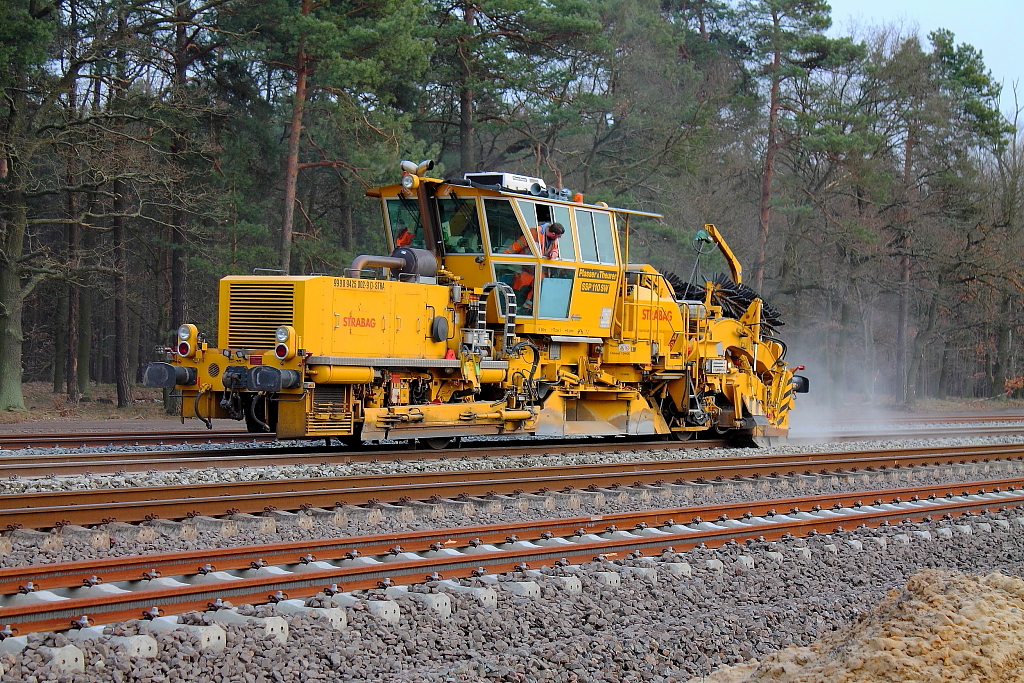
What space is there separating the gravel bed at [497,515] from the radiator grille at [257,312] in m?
1.93

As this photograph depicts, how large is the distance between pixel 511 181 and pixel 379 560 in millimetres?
8082

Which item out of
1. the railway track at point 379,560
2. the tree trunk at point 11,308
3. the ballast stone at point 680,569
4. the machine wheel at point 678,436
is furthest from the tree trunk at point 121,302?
the ballast stone at point 680,569

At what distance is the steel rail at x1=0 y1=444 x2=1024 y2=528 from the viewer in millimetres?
8078

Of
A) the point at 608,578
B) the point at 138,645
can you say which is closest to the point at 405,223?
the point at 608,578

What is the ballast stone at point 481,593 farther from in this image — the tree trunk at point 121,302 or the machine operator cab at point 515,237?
the tree trunk at point 121,302

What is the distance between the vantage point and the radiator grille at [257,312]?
11984mm

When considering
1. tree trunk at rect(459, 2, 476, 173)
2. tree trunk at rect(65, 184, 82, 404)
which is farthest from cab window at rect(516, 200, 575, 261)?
tree trunk at rect(65, 184, 82, 404)

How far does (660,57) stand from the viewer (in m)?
35.5

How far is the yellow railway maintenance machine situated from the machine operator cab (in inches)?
0.9

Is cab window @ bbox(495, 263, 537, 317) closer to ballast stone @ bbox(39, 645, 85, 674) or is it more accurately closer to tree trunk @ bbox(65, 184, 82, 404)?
ballast stone @ bbox(39, 645, 85, 674)

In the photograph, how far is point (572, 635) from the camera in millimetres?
5992

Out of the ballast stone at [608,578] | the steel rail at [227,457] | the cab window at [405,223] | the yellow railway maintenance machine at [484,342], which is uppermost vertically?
the cab window at [405,223]

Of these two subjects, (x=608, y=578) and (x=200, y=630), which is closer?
(x=200, y=630)

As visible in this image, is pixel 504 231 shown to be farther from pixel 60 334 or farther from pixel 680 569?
pixel 60 334
